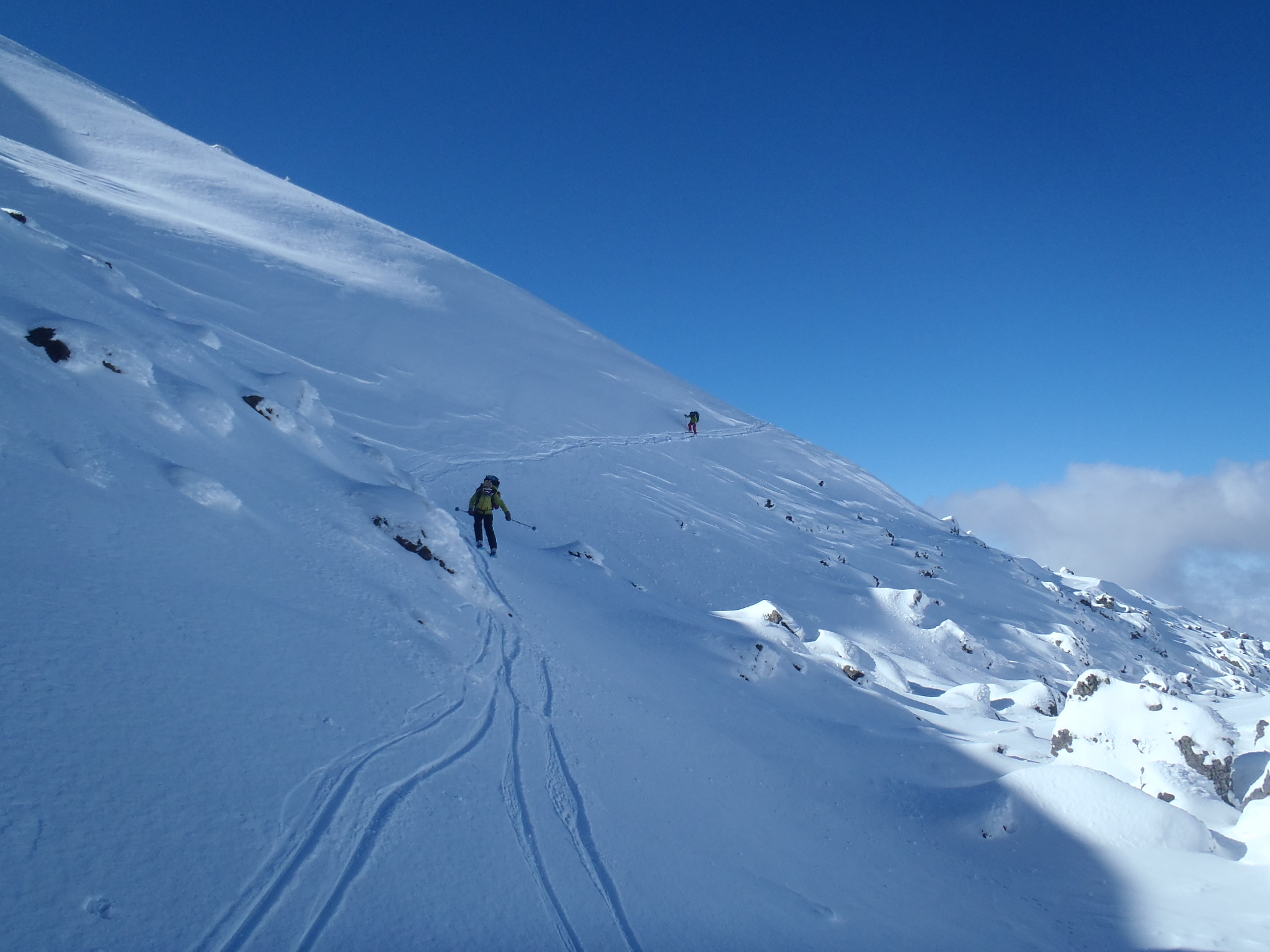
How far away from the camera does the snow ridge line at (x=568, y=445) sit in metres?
20.4

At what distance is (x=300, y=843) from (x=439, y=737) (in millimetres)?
1968

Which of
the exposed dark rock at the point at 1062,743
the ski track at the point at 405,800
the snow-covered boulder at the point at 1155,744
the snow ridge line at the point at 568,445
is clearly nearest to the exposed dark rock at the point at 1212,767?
the snow-covered boulder at the point at 1155,744

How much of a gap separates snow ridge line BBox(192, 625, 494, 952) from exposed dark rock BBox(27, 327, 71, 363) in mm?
6957

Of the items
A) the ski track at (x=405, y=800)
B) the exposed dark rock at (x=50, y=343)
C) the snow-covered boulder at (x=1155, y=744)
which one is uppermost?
the exposed dark rock at (x=50, y=343)

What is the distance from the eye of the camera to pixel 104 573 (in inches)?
228

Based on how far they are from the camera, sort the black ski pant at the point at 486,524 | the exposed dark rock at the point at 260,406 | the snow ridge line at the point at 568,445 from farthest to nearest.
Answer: the snow ridge line at the point at 568,445 → the black ski pant at the point at 486,524 → the exposed dark rock at the point at 260,406

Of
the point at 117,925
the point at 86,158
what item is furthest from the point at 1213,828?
the point at 86,158

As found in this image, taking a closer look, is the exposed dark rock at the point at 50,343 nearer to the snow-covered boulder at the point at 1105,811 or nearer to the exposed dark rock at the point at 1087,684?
the snow-covered boulder at the point at 1105,811

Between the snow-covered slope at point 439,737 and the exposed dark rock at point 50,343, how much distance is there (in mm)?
54

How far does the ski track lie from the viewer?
3961mm

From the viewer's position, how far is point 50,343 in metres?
8.59

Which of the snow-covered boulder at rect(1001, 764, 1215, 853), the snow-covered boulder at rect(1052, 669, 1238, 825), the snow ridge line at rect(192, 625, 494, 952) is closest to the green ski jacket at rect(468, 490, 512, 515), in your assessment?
the snow ridge line at rect(192, 625, 494, 952)

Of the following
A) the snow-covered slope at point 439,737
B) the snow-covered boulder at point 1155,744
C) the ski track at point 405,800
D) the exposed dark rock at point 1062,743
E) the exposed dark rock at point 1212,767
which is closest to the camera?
the ski track at point 405,800

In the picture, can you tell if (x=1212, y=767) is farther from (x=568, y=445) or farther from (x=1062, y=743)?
(x=568, y=445)
